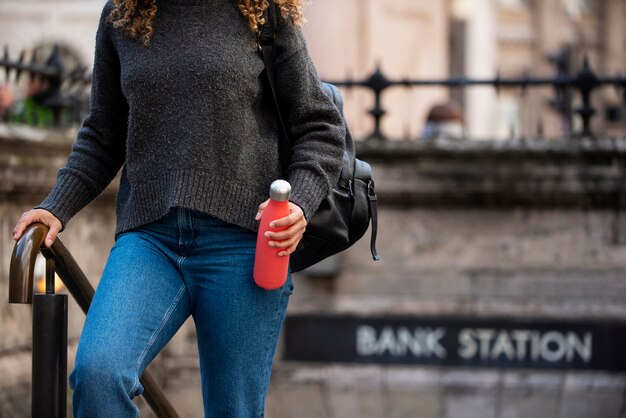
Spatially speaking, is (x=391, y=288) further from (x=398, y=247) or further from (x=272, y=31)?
(x=272, y=31)

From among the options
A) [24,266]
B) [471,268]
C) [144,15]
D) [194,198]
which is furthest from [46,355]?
[471,268]

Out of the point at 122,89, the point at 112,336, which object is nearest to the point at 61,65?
the point at 122,89

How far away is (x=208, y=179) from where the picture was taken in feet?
→ 10.3

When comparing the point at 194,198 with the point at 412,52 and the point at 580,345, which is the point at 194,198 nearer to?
the point at 580,345

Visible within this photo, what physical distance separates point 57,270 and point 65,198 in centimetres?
24

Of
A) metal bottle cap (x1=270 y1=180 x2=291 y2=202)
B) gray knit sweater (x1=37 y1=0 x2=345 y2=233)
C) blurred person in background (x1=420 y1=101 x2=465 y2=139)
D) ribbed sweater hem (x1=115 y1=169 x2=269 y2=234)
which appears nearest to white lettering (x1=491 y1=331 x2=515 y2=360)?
blurred person in background (x1=420 y1=101 x2=465 y2=139)

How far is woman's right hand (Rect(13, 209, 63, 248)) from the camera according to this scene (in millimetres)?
3215

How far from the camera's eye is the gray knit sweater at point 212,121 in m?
3.14

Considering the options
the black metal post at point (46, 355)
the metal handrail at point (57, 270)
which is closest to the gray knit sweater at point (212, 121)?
the metal handrail at point (57, 270)

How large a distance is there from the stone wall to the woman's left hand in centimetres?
373

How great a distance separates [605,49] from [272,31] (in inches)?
1542

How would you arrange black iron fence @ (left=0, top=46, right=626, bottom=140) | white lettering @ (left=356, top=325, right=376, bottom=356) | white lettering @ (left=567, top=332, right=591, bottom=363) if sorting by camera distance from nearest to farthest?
black iron fence @ (left=0, top=46, right=626, bottom=140)
white lettering @ (left=567, top=332, right=591, bottom=363)
white lettering @ (left=356, top=325, right=376, bottom=356)

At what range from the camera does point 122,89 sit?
128 inches

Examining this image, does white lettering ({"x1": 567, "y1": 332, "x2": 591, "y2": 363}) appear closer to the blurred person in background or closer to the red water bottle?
the blurred person in background
